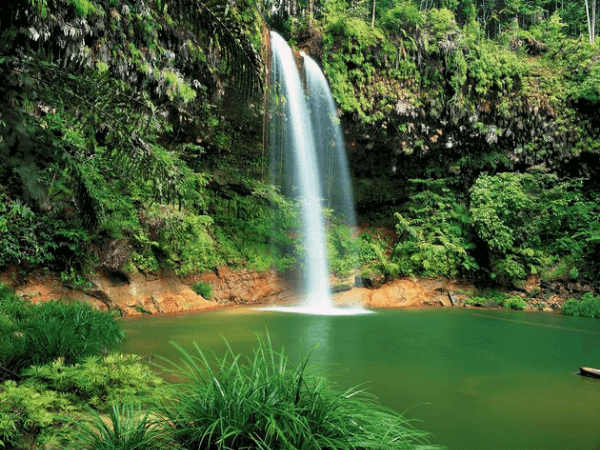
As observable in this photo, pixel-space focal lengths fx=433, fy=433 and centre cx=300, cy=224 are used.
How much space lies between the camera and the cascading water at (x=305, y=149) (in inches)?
542

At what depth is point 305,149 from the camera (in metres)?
14.8

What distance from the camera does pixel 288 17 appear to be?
51.7ft

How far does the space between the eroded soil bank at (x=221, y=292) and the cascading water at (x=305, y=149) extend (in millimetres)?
1111

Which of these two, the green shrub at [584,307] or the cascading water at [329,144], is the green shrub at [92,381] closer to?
the cascading water at [329,144]

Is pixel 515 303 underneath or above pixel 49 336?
underneath

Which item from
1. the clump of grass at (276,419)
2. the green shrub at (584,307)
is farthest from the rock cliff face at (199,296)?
the clump of grass at (276,419)

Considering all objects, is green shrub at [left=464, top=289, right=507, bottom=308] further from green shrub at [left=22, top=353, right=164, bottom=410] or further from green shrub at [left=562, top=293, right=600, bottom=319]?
green shrub at [left=22, top=353, right=164, bottom=410]

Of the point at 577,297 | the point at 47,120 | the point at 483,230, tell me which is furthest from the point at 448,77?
the point at 47,120

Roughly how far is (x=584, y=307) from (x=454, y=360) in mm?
8377

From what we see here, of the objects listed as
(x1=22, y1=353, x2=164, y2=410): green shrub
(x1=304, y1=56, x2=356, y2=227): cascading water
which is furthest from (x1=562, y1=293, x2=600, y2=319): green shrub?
(x1=22, y1=353, x2=164, y2=410): green shrub

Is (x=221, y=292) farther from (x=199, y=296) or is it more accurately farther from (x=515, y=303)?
(x=515, y=303)

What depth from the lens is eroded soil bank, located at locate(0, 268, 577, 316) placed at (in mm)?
9695

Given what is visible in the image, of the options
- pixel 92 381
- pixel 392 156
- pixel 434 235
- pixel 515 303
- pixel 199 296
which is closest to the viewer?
pixel 92 381

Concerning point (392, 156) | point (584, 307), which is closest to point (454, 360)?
point (584, 307)
